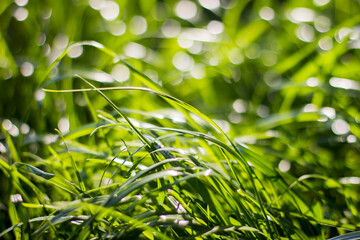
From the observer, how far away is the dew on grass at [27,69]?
1.13 meters

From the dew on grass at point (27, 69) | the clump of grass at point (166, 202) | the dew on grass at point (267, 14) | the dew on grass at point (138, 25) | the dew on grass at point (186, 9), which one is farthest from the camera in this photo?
the dew on grass at point (186, 9)

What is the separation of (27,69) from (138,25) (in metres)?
0.55

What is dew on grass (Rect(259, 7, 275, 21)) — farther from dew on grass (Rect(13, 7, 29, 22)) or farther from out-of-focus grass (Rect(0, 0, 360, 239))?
dew on grass (Rect(13, 7, 29, 22))

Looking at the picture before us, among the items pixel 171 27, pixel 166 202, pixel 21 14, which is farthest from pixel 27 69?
pixel 166 202

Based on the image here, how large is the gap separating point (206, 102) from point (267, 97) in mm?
258

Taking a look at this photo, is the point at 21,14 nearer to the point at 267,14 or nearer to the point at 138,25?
the point at 138,25

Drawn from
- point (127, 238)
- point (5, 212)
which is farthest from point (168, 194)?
point (5, 212)

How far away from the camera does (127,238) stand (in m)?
0.48

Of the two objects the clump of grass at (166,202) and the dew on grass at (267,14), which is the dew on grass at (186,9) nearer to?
the dew on grass at (267,14)

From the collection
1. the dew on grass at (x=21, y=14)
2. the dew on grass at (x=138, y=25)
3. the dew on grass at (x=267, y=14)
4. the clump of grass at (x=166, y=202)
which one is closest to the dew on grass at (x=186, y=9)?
the dew on grass at (x=138, y=25)

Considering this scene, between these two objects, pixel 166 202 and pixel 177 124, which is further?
pixel 177 124

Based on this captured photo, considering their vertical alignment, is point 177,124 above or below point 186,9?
below

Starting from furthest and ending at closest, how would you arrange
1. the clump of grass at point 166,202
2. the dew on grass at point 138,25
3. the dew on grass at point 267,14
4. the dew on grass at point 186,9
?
the dew on grass at point 186,9, the dew on grass at point 138,25, the dew on grass at point 267,14, the clump of grass at point 166,202

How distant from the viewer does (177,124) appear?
2.52 ft
